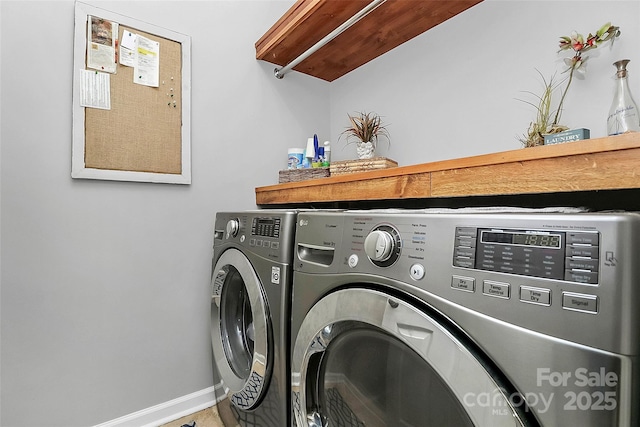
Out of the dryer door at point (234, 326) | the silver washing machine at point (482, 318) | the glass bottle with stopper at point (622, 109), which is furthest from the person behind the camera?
the dryer door at point (234, 326)

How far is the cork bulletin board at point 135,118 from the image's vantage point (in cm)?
120

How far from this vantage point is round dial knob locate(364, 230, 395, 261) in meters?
0.55

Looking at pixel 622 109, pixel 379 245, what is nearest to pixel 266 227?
pixel 379 245

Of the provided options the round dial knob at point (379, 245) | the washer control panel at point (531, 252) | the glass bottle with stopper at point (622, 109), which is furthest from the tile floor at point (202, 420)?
the glass bottle with stopper at point (622, 109)

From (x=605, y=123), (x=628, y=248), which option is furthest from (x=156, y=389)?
(x=605, y=123)

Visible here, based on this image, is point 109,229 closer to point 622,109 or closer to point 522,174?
point 522,174

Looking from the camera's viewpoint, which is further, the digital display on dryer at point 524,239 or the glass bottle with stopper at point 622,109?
the glass bottle with stopper at point 622,109

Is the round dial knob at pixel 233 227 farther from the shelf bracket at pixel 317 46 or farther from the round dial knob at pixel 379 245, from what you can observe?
the shelf bracket at pixel 317 46

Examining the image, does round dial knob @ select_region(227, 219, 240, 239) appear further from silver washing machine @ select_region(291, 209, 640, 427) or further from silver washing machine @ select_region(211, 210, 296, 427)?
silver washing machine @ select_region(291, 209, 640, 427)

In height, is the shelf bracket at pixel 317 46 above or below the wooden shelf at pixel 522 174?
above

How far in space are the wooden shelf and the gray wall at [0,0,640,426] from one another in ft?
1.76

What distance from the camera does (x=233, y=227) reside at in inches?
45.3

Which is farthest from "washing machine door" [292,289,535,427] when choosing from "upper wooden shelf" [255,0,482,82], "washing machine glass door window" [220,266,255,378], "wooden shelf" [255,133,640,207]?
"upper wooden shelf" [255,0,482,82]

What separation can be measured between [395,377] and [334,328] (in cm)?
16
